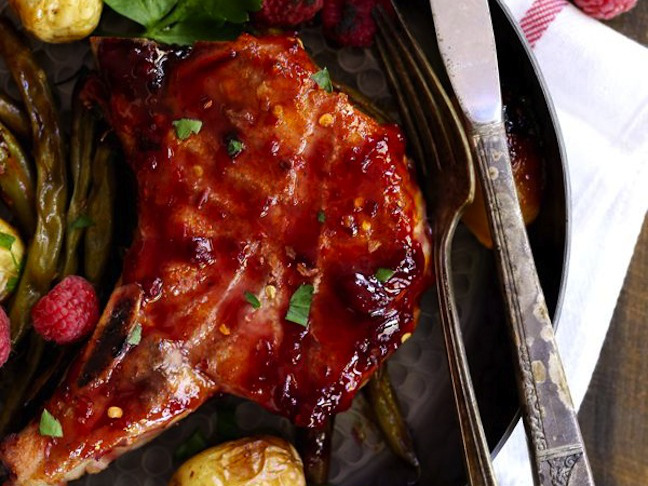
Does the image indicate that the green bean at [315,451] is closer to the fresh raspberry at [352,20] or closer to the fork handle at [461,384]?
the fork handle at [461,384]

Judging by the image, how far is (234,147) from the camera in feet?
6.42

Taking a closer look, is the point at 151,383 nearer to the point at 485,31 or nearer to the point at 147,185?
the point at 147,185

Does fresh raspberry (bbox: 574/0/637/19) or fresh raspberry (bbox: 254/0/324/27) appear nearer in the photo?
fresh raspberry (bbox: 254/0/324/27)

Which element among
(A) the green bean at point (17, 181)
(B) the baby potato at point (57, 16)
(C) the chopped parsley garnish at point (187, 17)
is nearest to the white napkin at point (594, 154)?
(C) the chopped parsley garnish at point (187, 17)

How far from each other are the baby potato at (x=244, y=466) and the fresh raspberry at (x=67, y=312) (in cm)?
44

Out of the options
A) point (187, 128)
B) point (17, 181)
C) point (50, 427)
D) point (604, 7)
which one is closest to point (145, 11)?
point (187, 128)

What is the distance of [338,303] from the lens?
1.97 meters

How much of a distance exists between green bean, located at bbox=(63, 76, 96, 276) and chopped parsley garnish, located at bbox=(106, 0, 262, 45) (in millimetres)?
266

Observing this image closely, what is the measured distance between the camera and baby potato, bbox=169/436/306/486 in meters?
2.04

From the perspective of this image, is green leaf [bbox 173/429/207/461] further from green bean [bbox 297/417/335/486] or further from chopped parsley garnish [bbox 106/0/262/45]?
chopped parsley garnish [bbox 106/0/262/45]

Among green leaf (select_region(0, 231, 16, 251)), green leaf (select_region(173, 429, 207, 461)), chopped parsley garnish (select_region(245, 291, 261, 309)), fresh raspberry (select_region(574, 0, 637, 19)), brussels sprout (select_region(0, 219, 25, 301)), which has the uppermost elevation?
fresh raspberry (select_region(574, 0, 637, 19))

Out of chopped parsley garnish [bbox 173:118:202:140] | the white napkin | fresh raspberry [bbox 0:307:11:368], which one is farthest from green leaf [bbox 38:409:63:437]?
the white napkin

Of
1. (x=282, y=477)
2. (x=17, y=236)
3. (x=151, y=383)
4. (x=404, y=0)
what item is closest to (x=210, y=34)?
(x=404, y=0)

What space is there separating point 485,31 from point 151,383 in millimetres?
1170
